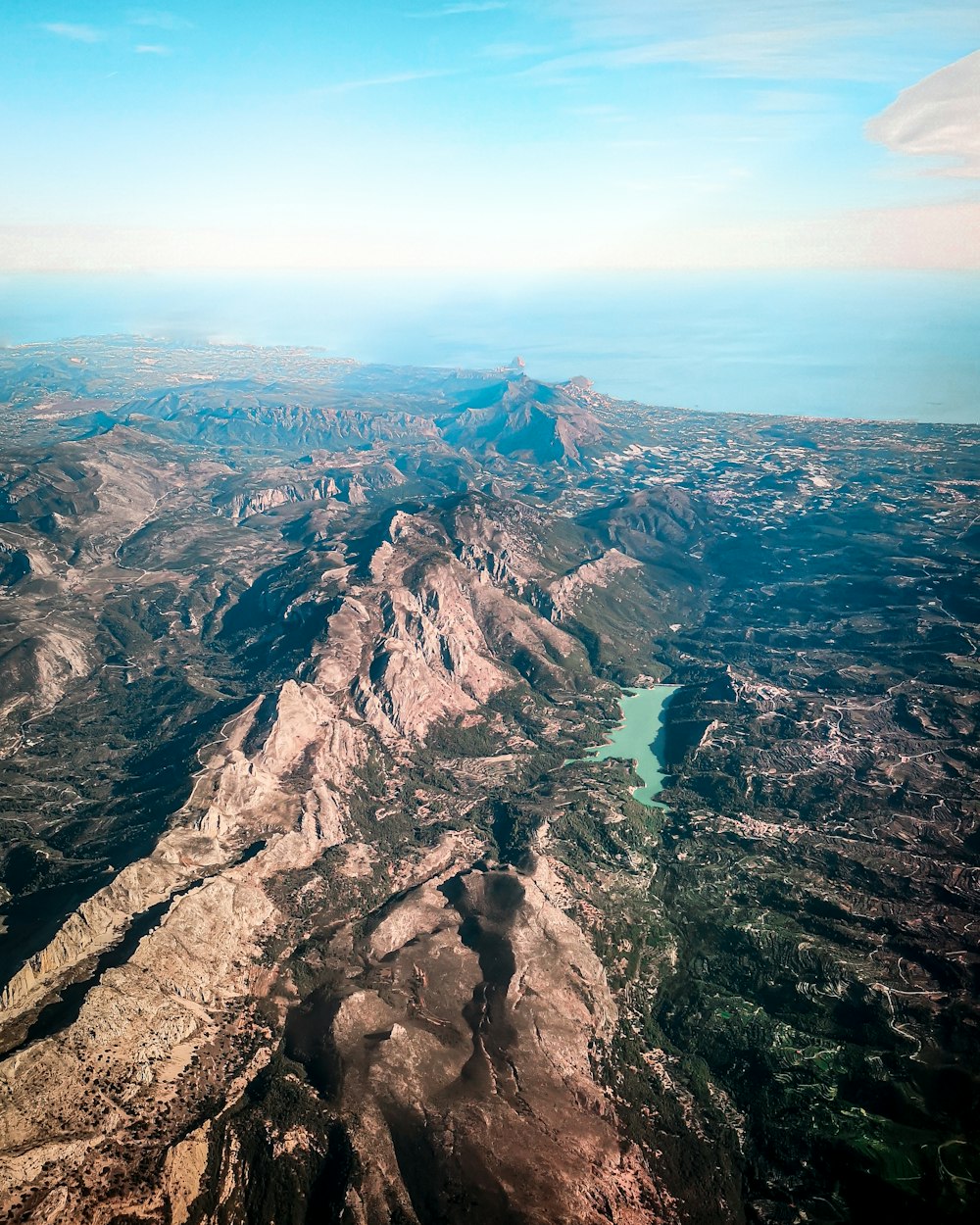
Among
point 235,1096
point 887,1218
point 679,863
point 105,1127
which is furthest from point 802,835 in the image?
point 105,1127

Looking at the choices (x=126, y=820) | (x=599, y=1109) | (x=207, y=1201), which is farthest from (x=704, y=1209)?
(x=126, y=820)

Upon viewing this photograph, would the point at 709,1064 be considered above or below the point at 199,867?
below

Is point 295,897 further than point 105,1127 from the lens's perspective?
Yes

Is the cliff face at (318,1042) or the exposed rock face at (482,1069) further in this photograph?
the exposed rock face at (482,1069)

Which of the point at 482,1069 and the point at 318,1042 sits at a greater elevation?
the point at 318,1042

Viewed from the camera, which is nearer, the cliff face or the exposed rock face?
the cliff face

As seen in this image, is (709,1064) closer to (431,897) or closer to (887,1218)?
(887,1218)

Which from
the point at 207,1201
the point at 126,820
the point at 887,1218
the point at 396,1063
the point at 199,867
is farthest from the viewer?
the point at 126,820

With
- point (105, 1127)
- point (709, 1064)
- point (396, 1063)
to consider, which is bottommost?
point (709, 1064)

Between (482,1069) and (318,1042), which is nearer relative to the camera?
(482,1069)

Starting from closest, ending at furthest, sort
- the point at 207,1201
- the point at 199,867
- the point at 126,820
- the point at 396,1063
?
the point at 207,1201, the point at 396,1063, the point at 199,867, the point at 126,820
